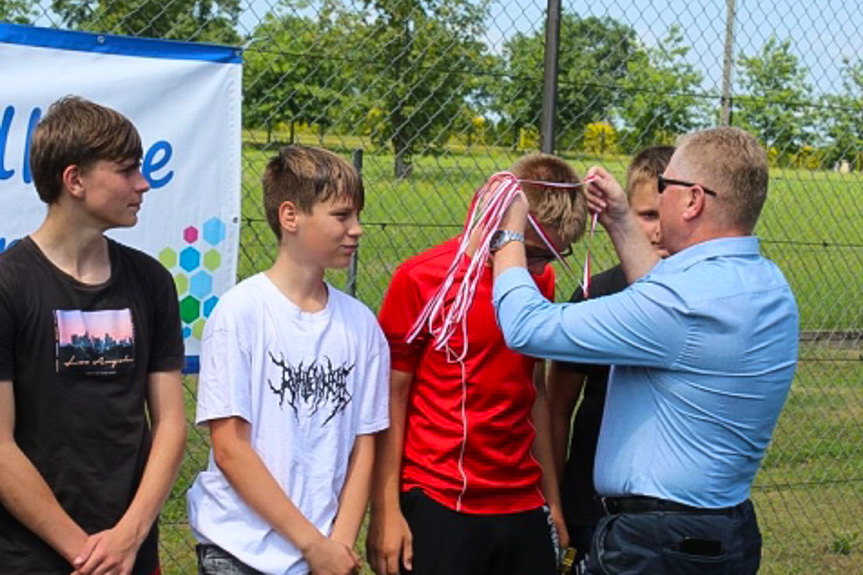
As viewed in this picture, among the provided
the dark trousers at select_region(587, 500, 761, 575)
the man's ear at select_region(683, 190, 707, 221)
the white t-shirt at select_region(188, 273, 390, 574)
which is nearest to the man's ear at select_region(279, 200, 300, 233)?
the white t-shirt at select_region(188, 273, 390, 574)

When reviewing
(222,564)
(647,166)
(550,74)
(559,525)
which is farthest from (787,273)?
(222,564)

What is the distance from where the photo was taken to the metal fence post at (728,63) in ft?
16.3

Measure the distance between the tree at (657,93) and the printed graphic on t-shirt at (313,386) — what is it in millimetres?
2262

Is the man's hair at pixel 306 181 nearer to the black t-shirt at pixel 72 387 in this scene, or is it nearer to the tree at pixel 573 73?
the black t-shirt at pixel 72 387

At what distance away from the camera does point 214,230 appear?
145 inches

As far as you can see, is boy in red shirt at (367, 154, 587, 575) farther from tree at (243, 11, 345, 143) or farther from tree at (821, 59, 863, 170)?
tree at (821, 59, 863, 170)

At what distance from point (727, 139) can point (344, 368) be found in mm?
1131

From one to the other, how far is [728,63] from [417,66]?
4.85 ft

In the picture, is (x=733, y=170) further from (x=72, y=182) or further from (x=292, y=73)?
(x=292, y=73)

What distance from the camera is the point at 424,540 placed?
324 cm

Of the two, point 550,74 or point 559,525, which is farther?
point 550,74

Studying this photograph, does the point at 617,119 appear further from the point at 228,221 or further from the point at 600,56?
the point at 228,221

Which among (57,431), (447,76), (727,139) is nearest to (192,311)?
(57,431)

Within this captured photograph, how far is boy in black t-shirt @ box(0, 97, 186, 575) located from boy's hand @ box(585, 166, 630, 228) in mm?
1157
